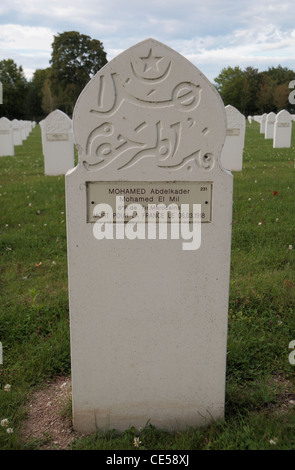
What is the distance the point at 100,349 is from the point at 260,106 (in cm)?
6776

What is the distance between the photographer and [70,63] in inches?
2462

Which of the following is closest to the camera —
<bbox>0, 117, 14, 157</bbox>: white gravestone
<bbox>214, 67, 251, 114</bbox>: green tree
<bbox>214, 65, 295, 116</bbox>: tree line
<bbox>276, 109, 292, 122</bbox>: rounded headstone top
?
<bbox>0, 117, 14, 157</bbox>: white gravestone

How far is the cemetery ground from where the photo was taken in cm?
247

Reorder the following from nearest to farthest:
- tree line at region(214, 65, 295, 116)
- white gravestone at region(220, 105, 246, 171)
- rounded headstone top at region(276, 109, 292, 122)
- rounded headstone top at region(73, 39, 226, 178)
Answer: rounded headstone top at region(73, 39, 226, 178) < white gravestone at region(220, 105, 246, 171) < rounded headstone top at region(276, 109, 292, 122) < tree line at region(214, 65, 295, 116)

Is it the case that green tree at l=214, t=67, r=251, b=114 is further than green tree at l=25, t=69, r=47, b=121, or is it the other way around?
green tree at l=25, t=69, r=47, b=121

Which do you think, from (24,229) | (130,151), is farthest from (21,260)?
(130,151)

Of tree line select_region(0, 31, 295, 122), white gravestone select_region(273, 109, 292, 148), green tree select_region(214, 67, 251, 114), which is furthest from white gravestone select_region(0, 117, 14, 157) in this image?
green tree select_region(214, 67, 251, 114)

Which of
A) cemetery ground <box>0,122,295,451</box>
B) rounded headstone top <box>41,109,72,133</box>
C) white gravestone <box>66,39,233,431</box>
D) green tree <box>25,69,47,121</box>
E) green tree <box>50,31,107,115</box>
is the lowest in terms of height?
cemetery ground <box>0,122,295,451</box>

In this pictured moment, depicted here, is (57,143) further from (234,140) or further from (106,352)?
(106,352)

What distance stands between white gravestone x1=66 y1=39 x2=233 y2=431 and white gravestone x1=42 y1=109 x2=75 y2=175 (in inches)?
352

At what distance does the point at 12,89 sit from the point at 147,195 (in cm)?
6706

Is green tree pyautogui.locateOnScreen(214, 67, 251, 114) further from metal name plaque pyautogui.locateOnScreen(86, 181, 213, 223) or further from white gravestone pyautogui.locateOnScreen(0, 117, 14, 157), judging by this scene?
metal name plaque pyautogui.locateOnScreen(86, 181, 213, 223)

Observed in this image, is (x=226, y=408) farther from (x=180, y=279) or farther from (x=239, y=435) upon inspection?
(x=180, y=279)

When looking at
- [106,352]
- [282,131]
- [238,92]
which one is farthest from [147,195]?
[238,92]
